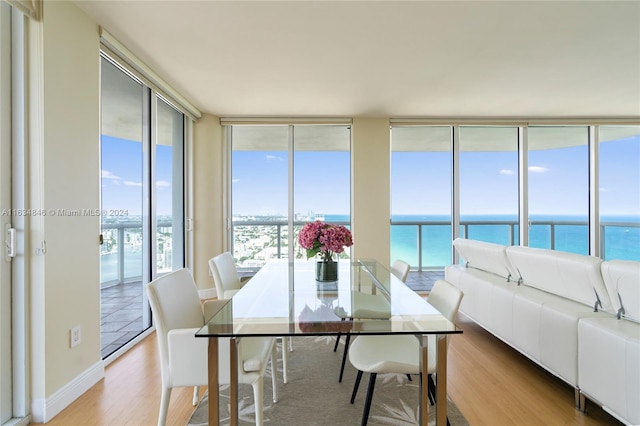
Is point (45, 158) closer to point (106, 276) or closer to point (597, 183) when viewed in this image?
point (106, 276)

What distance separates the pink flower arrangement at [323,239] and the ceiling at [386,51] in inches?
56.3

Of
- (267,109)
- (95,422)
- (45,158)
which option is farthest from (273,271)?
(267,109)

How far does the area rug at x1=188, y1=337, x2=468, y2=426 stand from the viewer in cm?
165

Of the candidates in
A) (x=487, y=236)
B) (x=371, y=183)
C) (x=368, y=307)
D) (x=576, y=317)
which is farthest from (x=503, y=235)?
(x=368, y=307)

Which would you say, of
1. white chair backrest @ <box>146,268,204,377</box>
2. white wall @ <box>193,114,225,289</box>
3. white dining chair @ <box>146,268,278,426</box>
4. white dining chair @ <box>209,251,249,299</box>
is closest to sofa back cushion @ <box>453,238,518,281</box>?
white dining chair @ <box>146,268,278,426</box>

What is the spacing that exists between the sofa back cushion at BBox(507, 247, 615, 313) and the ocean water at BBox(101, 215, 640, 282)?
2.18 metres

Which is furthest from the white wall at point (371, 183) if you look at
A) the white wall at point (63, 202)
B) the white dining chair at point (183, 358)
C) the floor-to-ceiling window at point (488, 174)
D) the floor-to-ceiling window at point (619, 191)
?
the floor-to-ceiling window at point (619, 191)

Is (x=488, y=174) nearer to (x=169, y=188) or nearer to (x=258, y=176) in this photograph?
(x=258, y=176)

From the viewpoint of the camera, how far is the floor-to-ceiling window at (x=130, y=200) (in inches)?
96.0

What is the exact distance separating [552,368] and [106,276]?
11.0ft

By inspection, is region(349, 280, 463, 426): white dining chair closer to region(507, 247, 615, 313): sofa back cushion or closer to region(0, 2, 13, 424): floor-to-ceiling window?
region(507, 247, 615, 313): sofa back cushion

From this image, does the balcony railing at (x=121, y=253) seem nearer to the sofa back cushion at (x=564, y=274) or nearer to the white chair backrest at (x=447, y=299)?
the white chair backrest at (x=447, y=299)

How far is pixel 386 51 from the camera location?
7.82 feet

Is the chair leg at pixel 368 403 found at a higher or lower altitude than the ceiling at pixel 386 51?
lower
